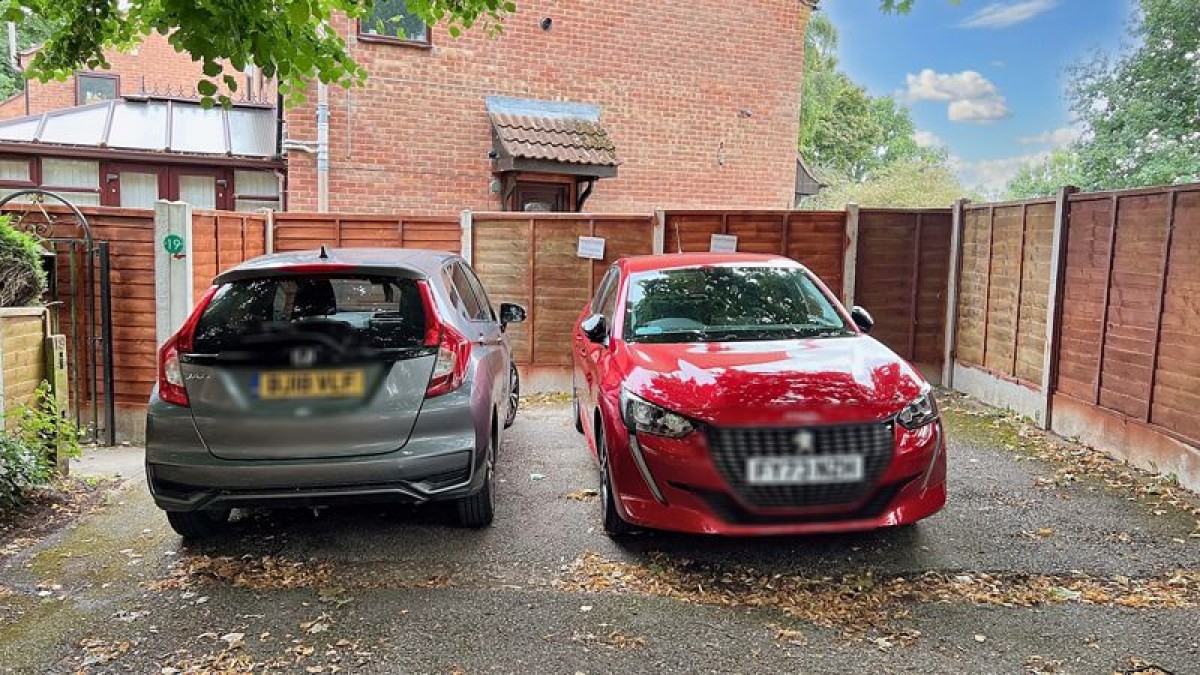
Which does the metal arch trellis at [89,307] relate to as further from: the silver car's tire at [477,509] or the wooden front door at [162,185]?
the silver car's tire at [477,509]

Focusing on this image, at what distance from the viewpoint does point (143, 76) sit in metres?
25.8

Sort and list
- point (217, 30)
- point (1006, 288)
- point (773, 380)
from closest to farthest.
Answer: point (773, 380)
point (217, 30)
point (1006, 288)

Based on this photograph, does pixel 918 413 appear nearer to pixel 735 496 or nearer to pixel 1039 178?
pixel 735 496

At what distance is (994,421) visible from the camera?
7.09m

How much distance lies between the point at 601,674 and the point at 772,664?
0.65 metres

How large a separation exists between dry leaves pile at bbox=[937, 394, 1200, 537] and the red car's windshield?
6.87ft

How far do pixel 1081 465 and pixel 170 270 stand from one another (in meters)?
7.77

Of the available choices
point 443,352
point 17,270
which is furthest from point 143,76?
point 443,352

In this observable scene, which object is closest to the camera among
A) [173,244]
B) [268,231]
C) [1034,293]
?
[1034,293]

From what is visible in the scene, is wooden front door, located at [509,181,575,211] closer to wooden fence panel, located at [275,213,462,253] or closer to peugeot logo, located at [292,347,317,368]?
wooden fence panel, located at [275,213,462,253]

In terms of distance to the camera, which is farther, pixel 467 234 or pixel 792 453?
pixel 467 234

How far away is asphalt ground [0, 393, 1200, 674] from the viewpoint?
3.00m

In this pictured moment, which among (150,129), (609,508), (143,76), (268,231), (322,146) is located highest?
(143,76)

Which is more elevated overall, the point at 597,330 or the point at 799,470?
the point at 597,330
